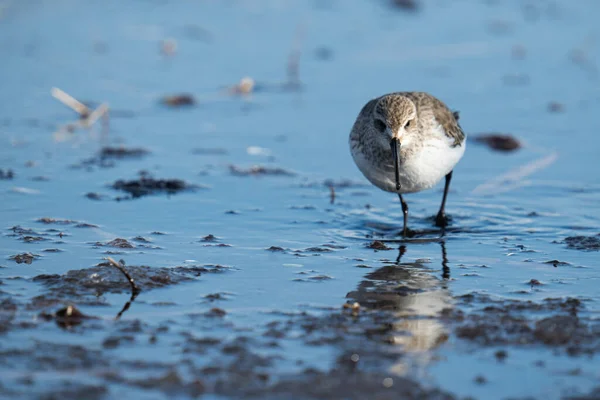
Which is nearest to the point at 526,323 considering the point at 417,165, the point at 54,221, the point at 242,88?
the point at 417,165

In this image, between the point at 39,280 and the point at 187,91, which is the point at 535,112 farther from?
the point at 39,280

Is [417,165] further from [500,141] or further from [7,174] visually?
[7,174]

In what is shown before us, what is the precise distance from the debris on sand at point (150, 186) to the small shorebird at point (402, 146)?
1.71 metres

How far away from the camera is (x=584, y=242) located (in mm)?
6961

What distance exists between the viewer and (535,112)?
428 inches

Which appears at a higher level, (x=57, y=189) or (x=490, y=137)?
(x=490, y=137)

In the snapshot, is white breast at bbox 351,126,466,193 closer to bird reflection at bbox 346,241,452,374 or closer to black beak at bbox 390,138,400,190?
black beak at bbox 390,138,400,190

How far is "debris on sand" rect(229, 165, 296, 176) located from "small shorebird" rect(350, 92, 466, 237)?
1.43 metres

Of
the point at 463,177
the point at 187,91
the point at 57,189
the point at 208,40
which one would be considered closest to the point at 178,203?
the point at 57,189

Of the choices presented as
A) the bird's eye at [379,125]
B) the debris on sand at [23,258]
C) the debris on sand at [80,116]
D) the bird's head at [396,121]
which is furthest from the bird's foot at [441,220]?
the debris on sand at [80,116]

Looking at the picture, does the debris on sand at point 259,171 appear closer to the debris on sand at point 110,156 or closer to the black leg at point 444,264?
the debris on sand at point 110,156

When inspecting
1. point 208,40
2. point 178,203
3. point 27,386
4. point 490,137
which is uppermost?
point 208,40

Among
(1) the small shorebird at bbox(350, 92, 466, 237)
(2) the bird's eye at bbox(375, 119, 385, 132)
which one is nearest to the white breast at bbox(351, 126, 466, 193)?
(1) the small shorebird at bbox(350, 92, 466, 237)

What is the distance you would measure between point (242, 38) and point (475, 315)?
877 centimetres
